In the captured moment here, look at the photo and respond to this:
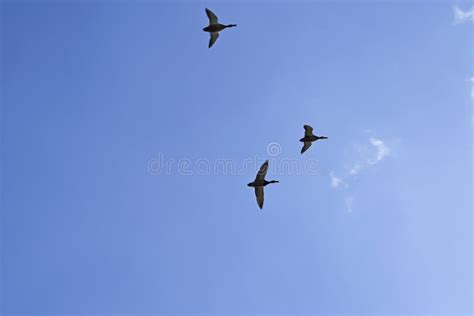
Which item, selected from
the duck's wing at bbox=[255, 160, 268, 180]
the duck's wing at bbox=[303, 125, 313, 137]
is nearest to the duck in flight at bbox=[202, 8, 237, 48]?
the duck's wing at bbox=[303, 125, 313, 137]

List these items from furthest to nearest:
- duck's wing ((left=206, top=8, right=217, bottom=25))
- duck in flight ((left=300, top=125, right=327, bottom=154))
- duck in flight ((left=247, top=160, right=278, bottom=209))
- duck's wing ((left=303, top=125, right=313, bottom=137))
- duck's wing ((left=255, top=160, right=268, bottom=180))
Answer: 1. duck in flight ((left=300, top=125, right=327, bottom=154))
2. duck's wing ((left=303, top=125, right=313, bottom=137))
3. duck's wing ((left=206, top=8, right=217, bottom=25))
4. duck in flight ((left=247, top=160, right=278, bottom=209))
5. duck's wing ((left=255, top=160, right=268, bottom=180))

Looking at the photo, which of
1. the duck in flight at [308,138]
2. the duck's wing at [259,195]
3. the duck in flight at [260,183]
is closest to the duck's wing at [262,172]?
the duck in flight at [260,183]

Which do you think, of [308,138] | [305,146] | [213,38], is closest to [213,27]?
[213,38]

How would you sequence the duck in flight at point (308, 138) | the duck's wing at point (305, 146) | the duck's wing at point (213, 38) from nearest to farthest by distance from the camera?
1. the duck in flight at point (308, 138)
2. the duck's wing at point (213, 38)
3. the duck's wing at point (305, 146)

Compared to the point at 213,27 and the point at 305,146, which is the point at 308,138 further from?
the point at 213,27

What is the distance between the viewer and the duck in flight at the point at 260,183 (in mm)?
75512

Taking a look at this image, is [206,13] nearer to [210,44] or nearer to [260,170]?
[210,44]

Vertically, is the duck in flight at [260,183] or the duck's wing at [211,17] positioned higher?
the duck's wing at [211,17]

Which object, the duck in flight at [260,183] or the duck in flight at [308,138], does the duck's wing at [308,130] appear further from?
the duck in flight at [260,183]

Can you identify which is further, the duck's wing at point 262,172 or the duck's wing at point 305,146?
the duck's wing at point 305,146

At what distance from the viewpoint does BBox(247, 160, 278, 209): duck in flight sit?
75.5m

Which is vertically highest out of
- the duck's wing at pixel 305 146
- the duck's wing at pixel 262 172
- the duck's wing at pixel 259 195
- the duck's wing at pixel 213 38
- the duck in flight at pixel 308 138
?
the duck's wing at pixel 213 38

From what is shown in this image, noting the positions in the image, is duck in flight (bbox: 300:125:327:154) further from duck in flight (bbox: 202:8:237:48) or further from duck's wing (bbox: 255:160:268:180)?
duck in flight (bbox: 202:8:237:48)

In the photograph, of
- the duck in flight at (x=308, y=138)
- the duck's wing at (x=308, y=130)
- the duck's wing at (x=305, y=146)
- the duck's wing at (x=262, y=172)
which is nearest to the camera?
the duck's wing at (x=262, y=172)
